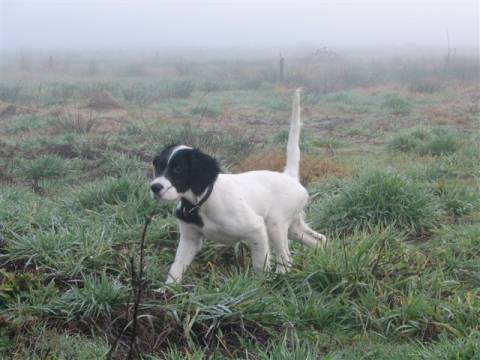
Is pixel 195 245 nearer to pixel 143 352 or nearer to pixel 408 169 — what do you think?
pixel 143 352

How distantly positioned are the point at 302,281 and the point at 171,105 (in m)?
14.2

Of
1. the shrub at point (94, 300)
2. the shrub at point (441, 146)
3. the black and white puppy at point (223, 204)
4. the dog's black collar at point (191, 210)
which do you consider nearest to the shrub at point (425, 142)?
the shrub at point (441, 146)

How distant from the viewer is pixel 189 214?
4.53 metres

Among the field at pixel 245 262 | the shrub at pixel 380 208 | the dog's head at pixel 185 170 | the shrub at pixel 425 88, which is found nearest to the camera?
the field at pixel 245 262

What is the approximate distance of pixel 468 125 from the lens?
13.7m

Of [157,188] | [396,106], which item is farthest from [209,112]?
[157,188]

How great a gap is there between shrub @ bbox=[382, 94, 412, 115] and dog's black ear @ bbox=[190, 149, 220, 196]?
12270 mm

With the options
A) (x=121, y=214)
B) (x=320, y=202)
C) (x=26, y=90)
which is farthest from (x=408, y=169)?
(x=26, y=90)

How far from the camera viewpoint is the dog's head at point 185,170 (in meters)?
4.35

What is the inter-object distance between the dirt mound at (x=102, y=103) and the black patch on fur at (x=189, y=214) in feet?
41.5

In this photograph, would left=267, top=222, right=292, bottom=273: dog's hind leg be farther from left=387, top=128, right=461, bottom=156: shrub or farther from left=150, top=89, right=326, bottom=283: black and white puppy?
left=387, top=128, right=461, bottom=156: shrub

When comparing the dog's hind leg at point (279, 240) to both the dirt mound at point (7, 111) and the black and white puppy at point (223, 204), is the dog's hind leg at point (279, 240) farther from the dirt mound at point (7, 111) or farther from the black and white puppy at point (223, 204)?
the dirt mound at point (7, 111)

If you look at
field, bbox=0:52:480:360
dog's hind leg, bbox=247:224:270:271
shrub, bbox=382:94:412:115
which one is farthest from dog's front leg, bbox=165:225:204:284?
shrub, bbox=382:94:412:115

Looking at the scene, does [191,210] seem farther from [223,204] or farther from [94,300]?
[94,300]
